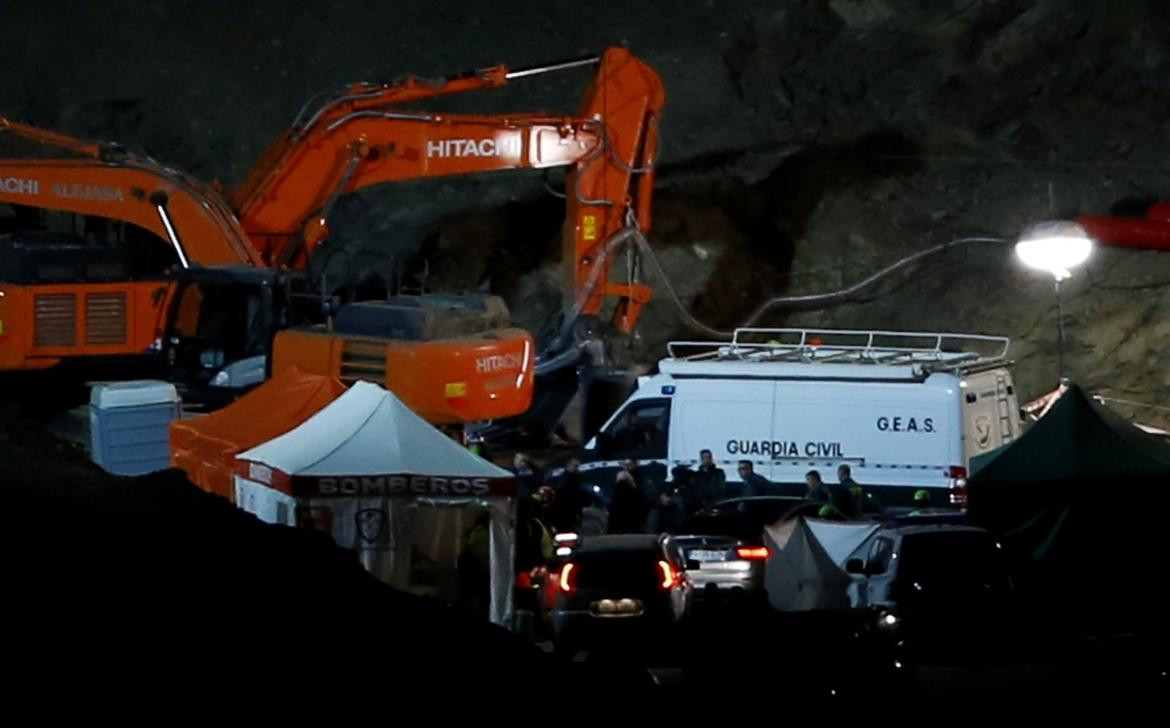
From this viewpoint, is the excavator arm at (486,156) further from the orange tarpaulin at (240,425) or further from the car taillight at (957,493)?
the car taillight at (957,493)

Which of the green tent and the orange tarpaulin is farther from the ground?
the orange tarpaulin

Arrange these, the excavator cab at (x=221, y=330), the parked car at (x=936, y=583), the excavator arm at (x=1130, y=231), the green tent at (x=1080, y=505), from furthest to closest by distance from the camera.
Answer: the excavator arm at (x=1130, y=231) < the excavator cab at (x=221, y=330) < the green tent at (x=1080, y=505) < the parked car at (x=936, y=583)

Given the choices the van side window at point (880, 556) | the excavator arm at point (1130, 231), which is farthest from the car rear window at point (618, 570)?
the excavator arm at point (1130, 231)

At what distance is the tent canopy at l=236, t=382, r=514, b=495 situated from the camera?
18781 millimetres

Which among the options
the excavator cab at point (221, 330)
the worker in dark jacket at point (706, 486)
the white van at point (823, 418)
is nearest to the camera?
the white van at point (823, 418)

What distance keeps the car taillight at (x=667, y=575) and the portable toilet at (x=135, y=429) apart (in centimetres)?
641

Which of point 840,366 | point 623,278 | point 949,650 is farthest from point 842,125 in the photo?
point 949,650

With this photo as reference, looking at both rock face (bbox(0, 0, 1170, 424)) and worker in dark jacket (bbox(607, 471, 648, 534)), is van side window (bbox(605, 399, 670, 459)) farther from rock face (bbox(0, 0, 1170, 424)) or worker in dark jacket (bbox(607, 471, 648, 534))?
rock face (bbox(0, 0, 1170, 424))

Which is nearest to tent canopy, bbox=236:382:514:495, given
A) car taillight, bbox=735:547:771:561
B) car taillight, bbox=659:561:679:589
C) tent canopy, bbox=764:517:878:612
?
car taillight, bbox=659:561:679:589

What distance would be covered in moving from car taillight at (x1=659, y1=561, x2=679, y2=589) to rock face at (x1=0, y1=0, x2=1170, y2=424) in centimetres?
1316

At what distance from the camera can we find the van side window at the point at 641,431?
2461 cm

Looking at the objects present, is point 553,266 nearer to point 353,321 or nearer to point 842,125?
point 842,125

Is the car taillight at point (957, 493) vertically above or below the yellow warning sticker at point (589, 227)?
below

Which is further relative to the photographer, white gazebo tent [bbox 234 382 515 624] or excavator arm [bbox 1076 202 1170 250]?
excavator arm [bbox 1076 202 1170 250]
